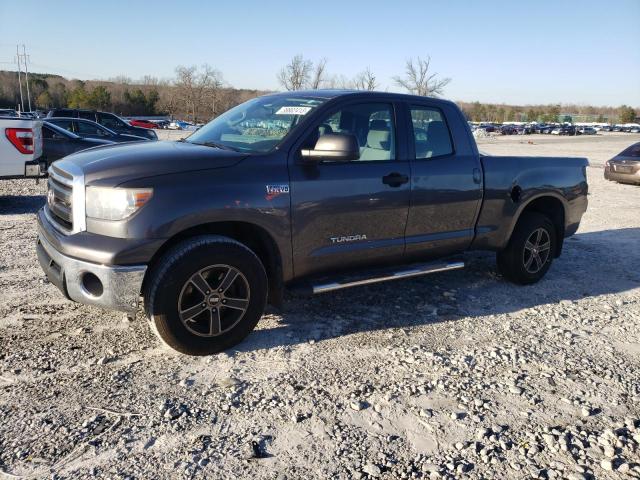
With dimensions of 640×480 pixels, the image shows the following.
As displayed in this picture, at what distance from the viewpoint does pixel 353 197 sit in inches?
165

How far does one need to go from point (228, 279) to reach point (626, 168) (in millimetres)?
14863

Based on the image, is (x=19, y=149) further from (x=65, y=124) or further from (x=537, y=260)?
(x=537, y=260)

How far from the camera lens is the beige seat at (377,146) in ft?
14.5

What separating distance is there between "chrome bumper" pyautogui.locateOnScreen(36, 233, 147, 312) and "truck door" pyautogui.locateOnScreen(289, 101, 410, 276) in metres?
1.18

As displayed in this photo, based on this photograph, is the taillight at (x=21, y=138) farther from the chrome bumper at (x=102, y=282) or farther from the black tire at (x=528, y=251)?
the black tire at (x=528, y=251)

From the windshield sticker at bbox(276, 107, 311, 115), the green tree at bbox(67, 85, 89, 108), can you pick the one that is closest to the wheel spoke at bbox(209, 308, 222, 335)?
the windshield sticker at bbox(276, 107, 311, 115)

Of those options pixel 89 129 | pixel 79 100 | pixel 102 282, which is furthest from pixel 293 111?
pixel 79 100

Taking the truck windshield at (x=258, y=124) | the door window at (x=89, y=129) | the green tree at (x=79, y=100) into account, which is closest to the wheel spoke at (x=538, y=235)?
the truck windshield at (x=258, y=124)

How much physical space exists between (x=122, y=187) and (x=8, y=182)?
10.5 meters

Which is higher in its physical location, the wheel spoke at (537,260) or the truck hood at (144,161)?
the truck hood at (144,161)

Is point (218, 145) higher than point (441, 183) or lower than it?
higher

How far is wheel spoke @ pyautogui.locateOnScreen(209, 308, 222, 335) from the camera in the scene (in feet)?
12.2

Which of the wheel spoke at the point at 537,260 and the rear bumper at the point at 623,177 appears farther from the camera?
the rear bumper at the point at 623,177

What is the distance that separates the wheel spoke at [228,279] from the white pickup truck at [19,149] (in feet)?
20.9
